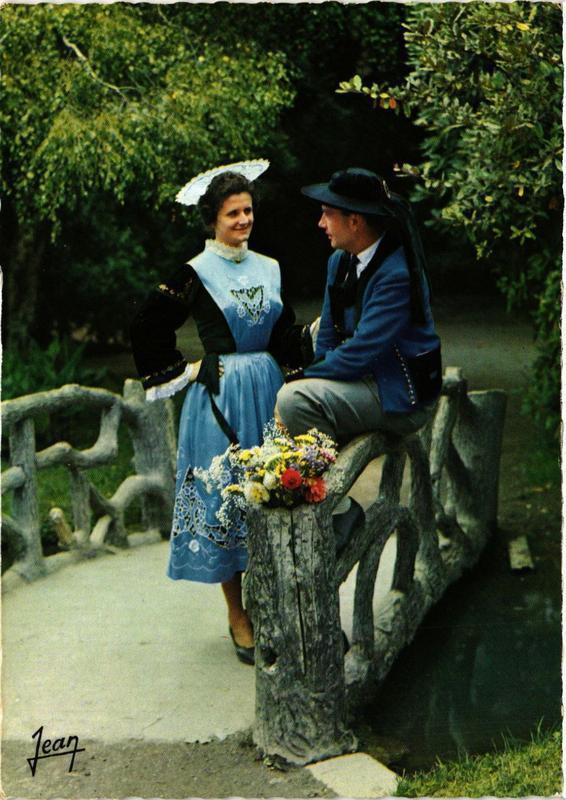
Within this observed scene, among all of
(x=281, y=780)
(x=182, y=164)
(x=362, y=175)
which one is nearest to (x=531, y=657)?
(x=281, y=780)

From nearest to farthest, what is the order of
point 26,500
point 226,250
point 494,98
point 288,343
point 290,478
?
point 290,478, point 226,250, point 288,343, point 494,98, point 26,500

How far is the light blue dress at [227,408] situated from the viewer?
17.2ft

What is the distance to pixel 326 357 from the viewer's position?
4906 millimetres

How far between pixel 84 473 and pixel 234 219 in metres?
2.29

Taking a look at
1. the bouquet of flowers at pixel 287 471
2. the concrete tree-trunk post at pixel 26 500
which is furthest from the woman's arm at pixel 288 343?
the concrete tree-trunk post at pixel 26 500

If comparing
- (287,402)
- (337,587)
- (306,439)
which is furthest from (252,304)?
(337,587)

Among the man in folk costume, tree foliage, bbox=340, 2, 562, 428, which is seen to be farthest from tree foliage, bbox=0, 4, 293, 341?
the man in folk costume

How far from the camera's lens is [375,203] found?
15.6 ft

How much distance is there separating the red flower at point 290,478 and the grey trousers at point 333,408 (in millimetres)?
544

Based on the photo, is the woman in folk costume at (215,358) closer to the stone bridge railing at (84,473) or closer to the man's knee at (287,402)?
the man's knee at (287,402)

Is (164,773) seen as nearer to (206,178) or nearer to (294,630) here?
(294,630)

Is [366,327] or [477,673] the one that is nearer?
[366,327]

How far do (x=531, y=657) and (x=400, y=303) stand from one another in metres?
2.22

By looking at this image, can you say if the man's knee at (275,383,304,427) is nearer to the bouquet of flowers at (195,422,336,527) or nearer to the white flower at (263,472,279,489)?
the bouquet of flowers at (195,422,336,527)
